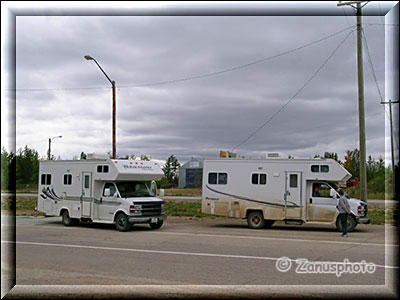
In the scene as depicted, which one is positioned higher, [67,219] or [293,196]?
[293,196]

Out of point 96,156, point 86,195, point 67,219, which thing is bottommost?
point 67,219

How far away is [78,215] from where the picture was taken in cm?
1962

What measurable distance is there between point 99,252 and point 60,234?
5059mm

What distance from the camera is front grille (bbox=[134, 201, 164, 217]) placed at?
18.1 metres

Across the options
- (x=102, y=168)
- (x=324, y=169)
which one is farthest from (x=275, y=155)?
(x=102, y=168)

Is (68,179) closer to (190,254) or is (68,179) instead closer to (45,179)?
(45,179)

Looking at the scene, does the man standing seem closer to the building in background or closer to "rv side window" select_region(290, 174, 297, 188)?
"rv side window" select_region(290, 174, 297, 188)

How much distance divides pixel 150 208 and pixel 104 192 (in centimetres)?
222

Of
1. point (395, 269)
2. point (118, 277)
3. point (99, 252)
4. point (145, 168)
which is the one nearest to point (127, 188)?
point (145, 168)

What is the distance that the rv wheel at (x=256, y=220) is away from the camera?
63.3ft

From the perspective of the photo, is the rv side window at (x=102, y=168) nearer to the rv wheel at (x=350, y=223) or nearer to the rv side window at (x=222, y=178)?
the rv side window at (x=222, y=178)

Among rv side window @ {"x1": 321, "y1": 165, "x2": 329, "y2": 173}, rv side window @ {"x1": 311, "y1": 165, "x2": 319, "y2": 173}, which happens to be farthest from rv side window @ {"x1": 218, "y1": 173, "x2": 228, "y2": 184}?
rv side window @ {"x1": 321, "y1": 165, "x2": 329, "y2": 173}

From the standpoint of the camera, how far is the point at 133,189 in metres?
19.1

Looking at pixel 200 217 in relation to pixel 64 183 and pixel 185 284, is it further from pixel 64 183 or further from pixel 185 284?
pixel 185 284
